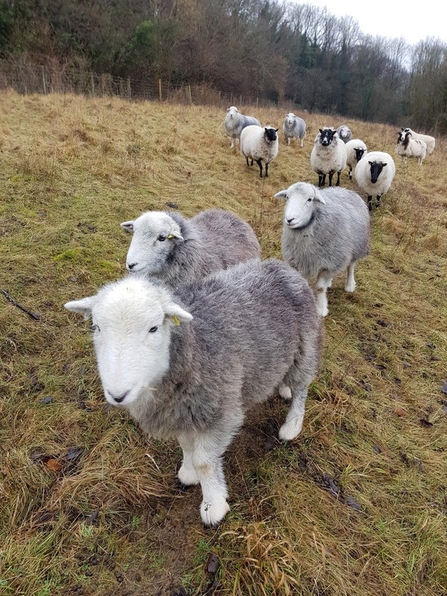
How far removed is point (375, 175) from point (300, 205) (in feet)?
17.8

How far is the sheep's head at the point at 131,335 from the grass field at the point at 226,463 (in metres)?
1.09

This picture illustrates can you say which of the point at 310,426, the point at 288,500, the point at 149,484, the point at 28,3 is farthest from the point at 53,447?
the point at 28,3

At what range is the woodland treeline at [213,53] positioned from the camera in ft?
71.1

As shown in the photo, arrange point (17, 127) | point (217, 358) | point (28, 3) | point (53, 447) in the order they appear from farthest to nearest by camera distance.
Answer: point (28, 3) < point (17, 127) < point (53, 447) < point (217, 358)

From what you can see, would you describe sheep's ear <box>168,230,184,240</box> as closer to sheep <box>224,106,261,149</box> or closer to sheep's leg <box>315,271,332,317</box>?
sheep's leg <box>315,271,332,317</box>

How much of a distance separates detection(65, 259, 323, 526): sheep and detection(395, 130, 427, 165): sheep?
1559 cm

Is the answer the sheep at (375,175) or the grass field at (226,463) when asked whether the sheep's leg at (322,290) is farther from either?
the sheep at (375,175)

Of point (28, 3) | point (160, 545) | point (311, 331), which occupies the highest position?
point (28, 3)

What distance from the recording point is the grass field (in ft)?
6.92

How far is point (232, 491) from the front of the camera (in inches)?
100

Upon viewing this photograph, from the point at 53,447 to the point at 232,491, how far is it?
4.39ft

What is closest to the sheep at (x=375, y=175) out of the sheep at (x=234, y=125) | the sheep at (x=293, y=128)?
the sheep at (x=234, y=125)

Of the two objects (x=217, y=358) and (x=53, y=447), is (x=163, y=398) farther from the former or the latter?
(x=53, y=447)

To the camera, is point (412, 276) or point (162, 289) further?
point (412, 276)
